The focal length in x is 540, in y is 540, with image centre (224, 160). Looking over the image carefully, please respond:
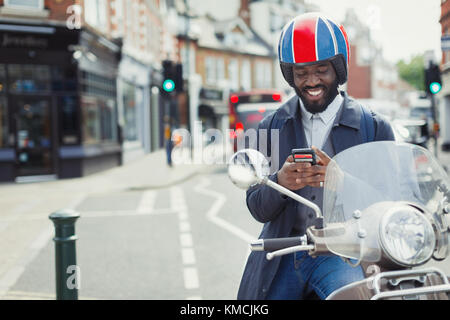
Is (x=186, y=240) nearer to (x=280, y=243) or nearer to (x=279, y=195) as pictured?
(x=279, y=195)

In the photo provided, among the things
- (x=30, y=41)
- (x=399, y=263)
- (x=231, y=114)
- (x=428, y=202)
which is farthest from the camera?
(x=231, y=114)

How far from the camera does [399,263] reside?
141 centimetres

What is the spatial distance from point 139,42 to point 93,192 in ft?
37.4

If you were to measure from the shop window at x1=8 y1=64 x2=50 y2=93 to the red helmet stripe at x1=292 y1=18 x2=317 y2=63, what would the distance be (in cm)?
1404

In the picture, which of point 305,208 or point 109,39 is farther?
point 109,39

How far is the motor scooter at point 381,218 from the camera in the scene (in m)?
1.42

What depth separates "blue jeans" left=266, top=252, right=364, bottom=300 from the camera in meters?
1.81

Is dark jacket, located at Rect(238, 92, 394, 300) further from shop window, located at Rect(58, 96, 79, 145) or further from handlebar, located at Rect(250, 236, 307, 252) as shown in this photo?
shop window, located at Rect(58, 96, 79, 145)

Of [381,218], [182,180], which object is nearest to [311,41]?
[381,218]

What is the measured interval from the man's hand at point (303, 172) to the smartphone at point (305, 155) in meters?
0.07

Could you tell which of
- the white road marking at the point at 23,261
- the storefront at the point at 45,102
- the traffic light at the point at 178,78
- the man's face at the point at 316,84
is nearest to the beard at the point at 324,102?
the man's face at the point at 316,84

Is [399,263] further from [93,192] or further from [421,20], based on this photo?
[93,192]

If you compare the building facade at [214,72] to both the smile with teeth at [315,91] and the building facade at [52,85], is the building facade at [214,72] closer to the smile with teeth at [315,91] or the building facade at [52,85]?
the building facade at [52,85]
